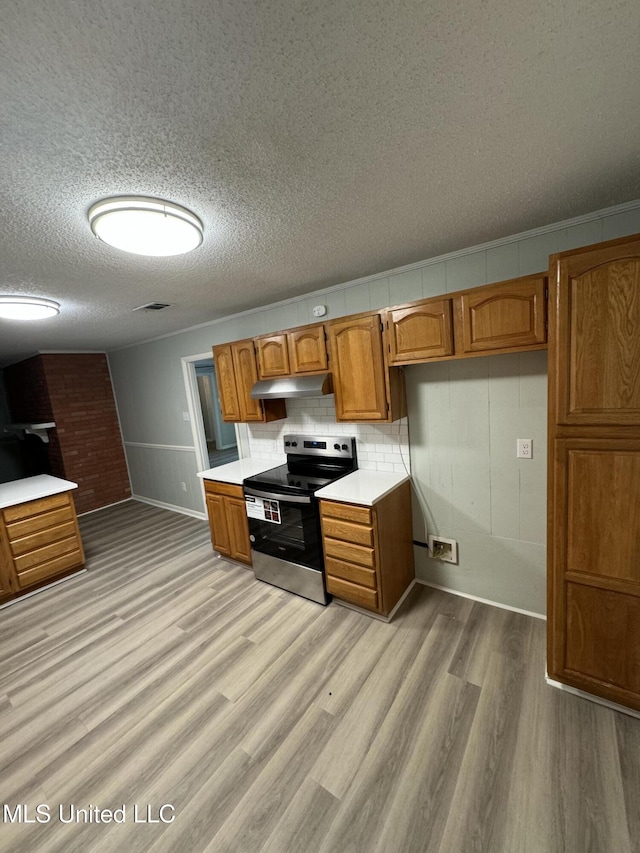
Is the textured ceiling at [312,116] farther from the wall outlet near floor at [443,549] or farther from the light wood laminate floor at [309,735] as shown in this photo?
the light wood laminate floor at [309,735]

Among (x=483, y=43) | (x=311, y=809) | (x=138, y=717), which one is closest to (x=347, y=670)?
(x=311, y=809)

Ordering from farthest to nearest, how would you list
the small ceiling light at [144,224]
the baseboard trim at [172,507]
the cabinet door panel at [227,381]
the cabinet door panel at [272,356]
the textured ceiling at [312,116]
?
A: the baseboard trim at [172,507], the cabinet door panel at [227,381], the cabinet door panel at [272,356], the small ceiling light at [144,224], the textured ceiling at [312,116]

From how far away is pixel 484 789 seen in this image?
141 cm

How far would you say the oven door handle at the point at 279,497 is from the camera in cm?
251

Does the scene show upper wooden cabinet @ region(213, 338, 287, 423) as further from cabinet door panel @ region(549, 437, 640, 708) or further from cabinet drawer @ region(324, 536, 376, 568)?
cabinet door panel @ region(549, 437, 640, 708)

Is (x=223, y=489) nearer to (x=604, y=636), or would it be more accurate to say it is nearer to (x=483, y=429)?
(x=483, y=429)

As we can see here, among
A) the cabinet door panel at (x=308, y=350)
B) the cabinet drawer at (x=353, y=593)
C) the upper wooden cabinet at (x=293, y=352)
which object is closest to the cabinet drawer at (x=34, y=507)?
the upper wooden cabinet at (x=293, y=352)

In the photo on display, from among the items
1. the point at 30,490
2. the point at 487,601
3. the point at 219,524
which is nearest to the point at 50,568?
the point at 30,490

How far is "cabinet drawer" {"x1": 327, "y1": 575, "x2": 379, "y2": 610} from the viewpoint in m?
2.36

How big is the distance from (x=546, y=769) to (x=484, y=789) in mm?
290

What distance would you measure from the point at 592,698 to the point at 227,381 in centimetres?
331

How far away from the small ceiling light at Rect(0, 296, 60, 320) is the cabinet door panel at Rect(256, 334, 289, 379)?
1.53 m

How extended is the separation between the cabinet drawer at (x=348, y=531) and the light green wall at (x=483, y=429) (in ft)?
2.03

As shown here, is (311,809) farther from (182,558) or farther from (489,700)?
(182,558)
